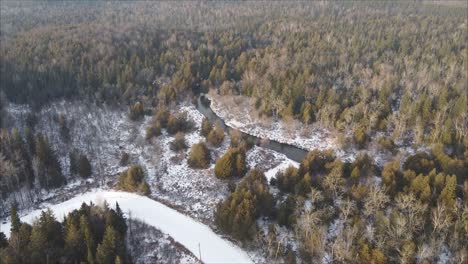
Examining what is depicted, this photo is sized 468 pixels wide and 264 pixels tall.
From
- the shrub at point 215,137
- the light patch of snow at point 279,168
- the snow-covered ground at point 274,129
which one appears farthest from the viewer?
the snow-covered ground at point 274,129

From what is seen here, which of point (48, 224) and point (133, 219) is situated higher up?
point (48, 224)

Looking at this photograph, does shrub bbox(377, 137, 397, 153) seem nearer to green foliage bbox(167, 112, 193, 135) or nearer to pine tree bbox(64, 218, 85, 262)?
green foliage bbox(167, 112, 193, 135)

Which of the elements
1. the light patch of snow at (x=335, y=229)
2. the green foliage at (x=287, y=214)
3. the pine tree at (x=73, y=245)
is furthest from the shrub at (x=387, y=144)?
the pine tree at (x=73, y=245)

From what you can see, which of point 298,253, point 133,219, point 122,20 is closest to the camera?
point 298,253

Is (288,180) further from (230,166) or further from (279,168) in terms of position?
(230,166)

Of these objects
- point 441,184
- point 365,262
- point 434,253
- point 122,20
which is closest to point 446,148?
point 441,184

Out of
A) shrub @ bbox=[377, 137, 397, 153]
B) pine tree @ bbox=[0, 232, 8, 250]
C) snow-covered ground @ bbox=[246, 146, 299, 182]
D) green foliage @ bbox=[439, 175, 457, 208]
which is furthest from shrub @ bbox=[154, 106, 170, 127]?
green foliage @ bbox=[439, 175, 457, 208]

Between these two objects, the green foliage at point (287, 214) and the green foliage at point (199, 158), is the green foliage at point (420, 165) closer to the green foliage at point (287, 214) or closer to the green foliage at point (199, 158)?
the green foliage at point (287, 214)

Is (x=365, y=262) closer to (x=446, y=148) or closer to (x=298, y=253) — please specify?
(x=298, y=253)
